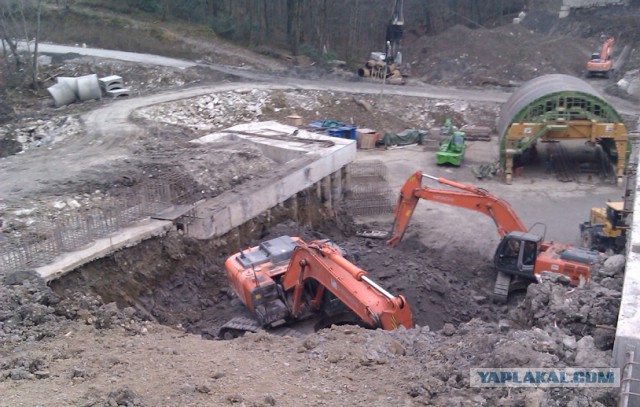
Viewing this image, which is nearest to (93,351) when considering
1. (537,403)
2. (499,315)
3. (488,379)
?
(488,379)

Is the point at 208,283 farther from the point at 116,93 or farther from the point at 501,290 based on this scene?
the point at 116,93

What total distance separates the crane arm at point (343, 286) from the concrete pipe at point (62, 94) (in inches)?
859

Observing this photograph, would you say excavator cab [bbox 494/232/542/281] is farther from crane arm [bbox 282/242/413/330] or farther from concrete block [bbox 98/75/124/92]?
concrete block [bbox 98/75/124/92]

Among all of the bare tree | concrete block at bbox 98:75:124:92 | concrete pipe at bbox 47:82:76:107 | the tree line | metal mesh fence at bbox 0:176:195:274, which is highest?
the tree line

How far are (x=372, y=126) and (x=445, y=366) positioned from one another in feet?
82.0

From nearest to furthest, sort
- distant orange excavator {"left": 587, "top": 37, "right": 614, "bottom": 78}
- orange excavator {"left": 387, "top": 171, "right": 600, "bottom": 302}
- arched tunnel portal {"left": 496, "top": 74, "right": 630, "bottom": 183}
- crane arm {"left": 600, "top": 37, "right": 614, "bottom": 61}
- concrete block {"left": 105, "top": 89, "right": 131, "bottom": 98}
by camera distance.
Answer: orange excavator {"left": 387, "top": 171, "right": 600, "bottom": 302}
arched tunnel portal {"left": 496, "top": 74, "right": 630, "bottom": 183}
concrete block {"left": 105, "top": 89, "right": 131, "bottom": 98}
distant orange excavator {"left": 587, "top": 37, "right": 614, "bottom": 78}
crane arm {"left": 600, "top": 37, "right": 614, "bottom": 61}

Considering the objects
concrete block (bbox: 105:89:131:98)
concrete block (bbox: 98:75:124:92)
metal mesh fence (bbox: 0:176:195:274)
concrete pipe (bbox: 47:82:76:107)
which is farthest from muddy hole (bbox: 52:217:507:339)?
concrete block (bbox: 98:75:124:92)

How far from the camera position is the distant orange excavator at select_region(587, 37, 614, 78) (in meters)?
36.8

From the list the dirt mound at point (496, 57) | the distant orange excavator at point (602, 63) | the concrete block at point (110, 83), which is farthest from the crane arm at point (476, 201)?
the distant orange excavator at point (602, 63)

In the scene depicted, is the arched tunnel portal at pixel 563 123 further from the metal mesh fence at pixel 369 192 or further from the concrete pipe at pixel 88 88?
the concrete pipe at pixel 88 88

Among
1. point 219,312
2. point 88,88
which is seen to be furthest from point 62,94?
point 219,312

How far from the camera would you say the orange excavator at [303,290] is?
419 inches

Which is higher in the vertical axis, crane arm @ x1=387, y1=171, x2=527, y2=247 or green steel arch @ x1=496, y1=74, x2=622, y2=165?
green steel arch @ x1=496, y1=74, x2=622, y2=165

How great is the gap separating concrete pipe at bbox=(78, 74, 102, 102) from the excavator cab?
2257 cm
